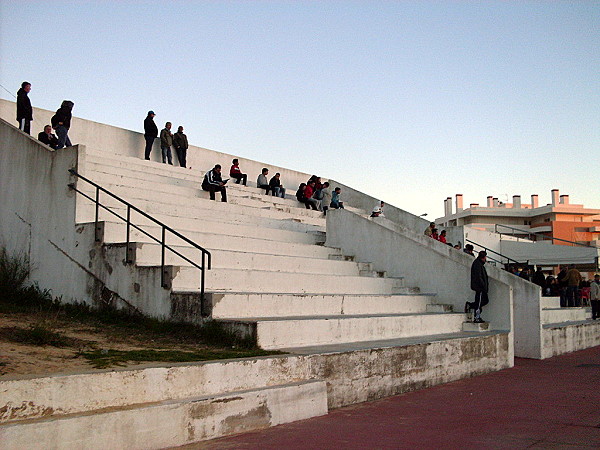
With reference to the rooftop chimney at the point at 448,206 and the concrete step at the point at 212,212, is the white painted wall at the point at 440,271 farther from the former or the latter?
the rooftop chimney at the point at 448,206

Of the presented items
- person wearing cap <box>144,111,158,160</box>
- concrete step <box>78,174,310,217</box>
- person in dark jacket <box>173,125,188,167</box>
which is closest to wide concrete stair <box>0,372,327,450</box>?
concrete step <box>78,174,310,217</box>

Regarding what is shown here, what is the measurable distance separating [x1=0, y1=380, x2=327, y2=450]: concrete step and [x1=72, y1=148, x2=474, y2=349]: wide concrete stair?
3.77ft

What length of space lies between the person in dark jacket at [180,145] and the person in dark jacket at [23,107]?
5.45 m

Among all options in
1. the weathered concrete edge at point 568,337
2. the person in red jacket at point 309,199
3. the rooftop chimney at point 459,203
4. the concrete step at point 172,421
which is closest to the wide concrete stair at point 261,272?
the concrete step at point 172,421

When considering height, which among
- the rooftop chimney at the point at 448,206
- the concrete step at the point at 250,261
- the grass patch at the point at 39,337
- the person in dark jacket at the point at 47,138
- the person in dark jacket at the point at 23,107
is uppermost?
the rooftop chimney at the point at 448,206

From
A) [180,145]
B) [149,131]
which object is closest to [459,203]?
[180,145]

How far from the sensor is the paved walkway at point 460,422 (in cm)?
571

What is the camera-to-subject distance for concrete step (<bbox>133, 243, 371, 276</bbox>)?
362 inches

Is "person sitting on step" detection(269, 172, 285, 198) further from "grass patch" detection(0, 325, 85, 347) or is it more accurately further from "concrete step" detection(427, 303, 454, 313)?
"grass patch" detection(0, 325, 85, 347)

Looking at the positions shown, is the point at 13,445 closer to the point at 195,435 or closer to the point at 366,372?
the point at 195,435

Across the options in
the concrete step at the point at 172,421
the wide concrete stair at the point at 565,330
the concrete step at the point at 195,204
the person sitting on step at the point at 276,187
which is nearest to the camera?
the concrete step at the point at 172,421

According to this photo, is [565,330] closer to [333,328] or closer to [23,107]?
[333,328]

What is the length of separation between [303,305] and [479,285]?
4.42m

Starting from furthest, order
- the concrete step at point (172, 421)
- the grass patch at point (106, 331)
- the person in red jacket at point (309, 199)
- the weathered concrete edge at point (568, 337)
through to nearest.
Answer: the person in red jacket at point (309, 199) < the weathered concrete edge at point (568, 337) < the grass patch at point (106, 331) < the concrete step at point (172, 421)
